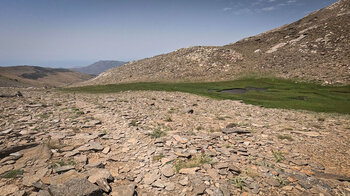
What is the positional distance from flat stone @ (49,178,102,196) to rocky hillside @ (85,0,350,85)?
172 feet

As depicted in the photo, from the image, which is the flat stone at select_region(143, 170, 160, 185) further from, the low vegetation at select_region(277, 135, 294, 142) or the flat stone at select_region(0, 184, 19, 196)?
the low vegetation at select_region(277, 135, 294, 142)

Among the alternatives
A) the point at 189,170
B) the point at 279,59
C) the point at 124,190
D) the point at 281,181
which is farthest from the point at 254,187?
the point at 279,59

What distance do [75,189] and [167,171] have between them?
3541mm

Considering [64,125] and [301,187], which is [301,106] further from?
[64,125]

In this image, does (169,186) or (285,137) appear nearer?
(169,186)

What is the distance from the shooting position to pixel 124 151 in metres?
9.21

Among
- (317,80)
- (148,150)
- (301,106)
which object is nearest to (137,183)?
(148,150)

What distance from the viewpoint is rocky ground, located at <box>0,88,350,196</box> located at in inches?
250

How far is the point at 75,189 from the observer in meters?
5.66

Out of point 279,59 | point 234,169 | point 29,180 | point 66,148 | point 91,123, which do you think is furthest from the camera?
point 279,59

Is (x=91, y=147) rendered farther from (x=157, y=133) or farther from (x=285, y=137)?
(x=285, y=137)

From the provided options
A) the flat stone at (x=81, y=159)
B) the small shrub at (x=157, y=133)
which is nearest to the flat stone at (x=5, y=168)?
the flat stone at (x=81, y=159)

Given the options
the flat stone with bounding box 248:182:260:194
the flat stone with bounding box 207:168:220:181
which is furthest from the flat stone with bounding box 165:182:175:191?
the flat stone with bounding box 248:182:260:194

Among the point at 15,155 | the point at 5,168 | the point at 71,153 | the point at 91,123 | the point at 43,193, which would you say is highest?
the point at 91,123
